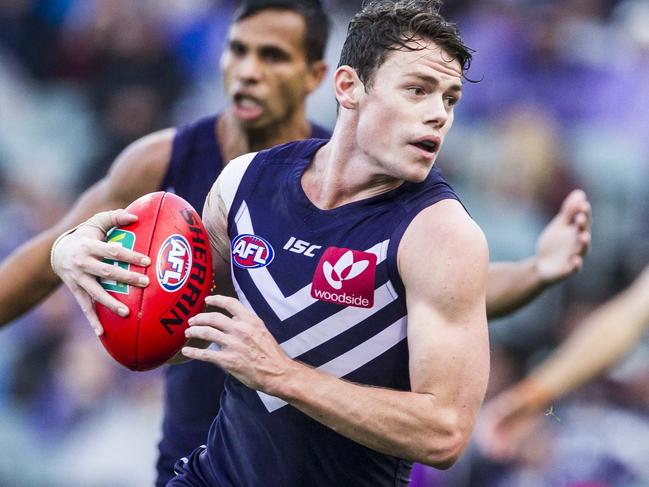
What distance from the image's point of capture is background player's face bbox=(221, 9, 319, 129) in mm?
5141

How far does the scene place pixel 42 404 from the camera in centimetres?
808

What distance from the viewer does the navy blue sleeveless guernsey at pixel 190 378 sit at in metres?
4.92

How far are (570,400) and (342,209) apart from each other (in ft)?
12.3

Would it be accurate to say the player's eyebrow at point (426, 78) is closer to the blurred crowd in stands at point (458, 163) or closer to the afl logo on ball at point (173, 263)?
the afl logo on ball at point (173, 263)

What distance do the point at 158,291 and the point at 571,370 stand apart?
2.24 metres

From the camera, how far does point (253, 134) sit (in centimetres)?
511

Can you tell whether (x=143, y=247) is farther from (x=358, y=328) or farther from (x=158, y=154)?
(x=158, y=154)

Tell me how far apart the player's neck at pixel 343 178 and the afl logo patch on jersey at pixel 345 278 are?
0.73ft

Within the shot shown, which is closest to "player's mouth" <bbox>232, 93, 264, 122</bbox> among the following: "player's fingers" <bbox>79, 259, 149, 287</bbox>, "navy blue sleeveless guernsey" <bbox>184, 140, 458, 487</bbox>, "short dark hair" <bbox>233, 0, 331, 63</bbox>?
"short dark hair" <bbox>233, 0, 331, 63</bbox>

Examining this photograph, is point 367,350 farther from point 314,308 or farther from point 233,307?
point 233,307

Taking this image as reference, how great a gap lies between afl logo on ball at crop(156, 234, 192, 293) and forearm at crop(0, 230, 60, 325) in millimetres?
1374

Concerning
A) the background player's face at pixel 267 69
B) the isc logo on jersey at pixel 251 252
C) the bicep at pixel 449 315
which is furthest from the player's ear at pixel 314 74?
the bicep at pixel 449 315

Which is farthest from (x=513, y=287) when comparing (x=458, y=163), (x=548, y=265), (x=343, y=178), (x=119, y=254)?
(x=458, y=163)

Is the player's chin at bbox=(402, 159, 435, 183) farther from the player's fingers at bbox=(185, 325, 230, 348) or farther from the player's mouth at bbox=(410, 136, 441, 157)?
the player's fingers at bbox=(185, 325, 230, 348)
